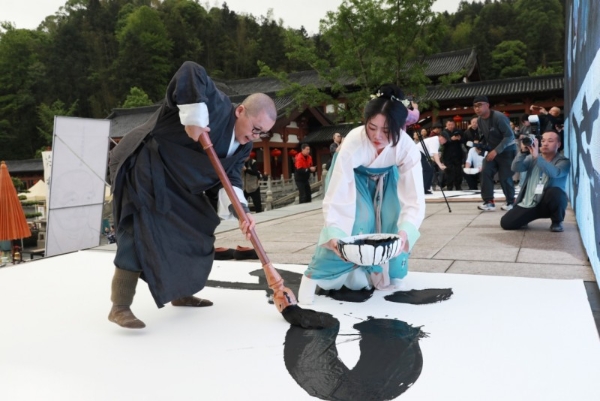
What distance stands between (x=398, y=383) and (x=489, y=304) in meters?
1.01

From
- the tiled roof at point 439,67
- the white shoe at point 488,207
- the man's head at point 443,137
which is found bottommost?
the white shoe at point 488,207

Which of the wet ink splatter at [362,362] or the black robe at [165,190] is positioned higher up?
the black robe at [165,190]

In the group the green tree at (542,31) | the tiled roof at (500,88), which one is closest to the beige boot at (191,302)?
the tiled roof at (500,88)

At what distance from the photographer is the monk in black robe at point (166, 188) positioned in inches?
89.5

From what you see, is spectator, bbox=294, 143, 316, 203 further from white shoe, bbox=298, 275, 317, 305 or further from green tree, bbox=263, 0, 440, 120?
white shoe, bbox=298, 275, 317, 305

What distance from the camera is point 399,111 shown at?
246 cm

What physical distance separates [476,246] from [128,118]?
26962 millimetres

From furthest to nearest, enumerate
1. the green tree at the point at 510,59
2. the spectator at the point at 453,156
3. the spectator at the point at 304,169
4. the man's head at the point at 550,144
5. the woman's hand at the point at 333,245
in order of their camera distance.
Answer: the green tree at the point at 510,59 → the spectator at the point at 304,169 → the spectator at the point at 453,156 → the man's head at the point at 550,144 → the woman's hand at the point at 333,245

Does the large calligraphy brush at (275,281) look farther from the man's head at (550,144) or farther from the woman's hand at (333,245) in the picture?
the man's head at (550,144)

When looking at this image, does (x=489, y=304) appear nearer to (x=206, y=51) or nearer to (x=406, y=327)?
(x=406, y=327)

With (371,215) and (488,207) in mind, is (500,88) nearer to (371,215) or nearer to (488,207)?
(488,207)

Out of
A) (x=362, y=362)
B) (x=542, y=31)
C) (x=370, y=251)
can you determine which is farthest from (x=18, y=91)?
(x=362, y=362)

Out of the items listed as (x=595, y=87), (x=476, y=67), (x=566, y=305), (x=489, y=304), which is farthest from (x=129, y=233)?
(x=476, y=67)

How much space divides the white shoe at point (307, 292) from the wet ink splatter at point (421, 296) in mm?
413
